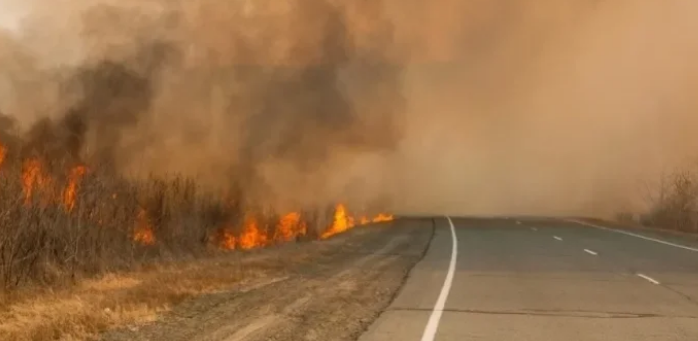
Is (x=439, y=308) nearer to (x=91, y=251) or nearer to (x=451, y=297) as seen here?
(x=451, y=297)

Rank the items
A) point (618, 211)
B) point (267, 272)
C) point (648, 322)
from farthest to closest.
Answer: point (618, 211)
point (267, 272)
point (648, 322)

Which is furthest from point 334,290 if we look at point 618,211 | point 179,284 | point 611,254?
point 618,211

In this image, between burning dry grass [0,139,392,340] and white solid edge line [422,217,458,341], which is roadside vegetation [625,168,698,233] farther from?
burning dry grass [0,139,392,340]

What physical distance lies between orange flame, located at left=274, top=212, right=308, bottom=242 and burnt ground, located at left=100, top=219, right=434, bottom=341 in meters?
9.87

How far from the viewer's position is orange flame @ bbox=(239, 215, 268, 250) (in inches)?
950

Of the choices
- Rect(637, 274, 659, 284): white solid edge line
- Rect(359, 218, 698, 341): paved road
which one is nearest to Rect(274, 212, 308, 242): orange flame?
Rect(359, 218, 698, 341): paved road

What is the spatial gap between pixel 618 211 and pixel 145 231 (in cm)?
3595

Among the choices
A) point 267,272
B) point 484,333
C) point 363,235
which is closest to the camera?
point 484,333

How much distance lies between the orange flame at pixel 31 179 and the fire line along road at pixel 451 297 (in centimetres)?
395

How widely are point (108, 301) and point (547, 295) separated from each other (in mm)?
6118

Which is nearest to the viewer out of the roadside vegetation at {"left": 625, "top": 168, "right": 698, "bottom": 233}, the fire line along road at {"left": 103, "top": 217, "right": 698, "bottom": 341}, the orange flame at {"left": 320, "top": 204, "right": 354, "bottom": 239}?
the fire line along road at {"left": 103, "top": 217, "right": 698, "bottom": 341}

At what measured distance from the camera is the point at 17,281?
11.1 m

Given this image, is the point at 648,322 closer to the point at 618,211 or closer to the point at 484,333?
the point at 484,333

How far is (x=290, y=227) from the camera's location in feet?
94.3
